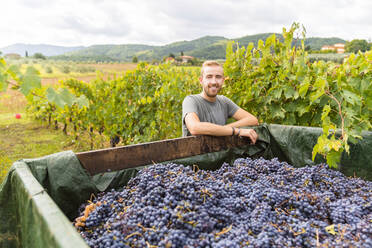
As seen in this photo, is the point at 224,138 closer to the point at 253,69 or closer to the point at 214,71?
the point at 214,71

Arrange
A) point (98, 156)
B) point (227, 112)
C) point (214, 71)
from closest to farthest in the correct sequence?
point (98, 156) < point (214, 71) < point (227, 112)

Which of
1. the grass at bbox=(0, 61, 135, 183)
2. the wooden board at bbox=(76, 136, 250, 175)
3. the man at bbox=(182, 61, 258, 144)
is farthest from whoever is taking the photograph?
the grass at bbox=(0, 61, 135, 183)

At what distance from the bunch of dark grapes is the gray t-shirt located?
3.99ft

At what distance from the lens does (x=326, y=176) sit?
6.80 ft

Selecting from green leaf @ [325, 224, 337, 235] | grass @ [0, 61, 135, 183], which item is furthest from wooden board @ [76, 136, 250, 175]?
grass @ [0, 61, 135, 183]

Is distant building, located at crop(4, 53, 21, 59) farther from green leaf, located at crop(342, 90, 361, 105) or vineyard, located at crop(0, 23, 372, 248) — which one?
green leaf, located at crop(342, 90, 361, 105)

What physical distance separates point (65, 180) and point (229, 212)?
3.52ft

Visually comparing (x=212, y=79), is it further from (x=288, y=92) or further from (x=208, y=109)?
(x=288, y=92)

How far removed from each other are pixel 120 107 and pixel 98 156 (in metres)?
3.86

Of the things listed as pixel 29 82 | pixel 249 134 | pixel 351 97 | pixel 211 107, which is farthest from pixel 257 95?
pixel 29 82

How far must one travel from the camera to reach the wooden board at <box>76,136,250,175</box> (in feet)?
6.21

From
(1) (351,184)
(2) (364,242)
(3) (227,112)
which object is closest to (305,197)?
(2) (364,242)

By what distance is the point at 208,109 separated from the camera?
329cm

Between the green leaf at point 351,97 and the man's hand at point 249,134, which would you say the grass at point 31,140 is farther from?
the green leaf at point 351,97
